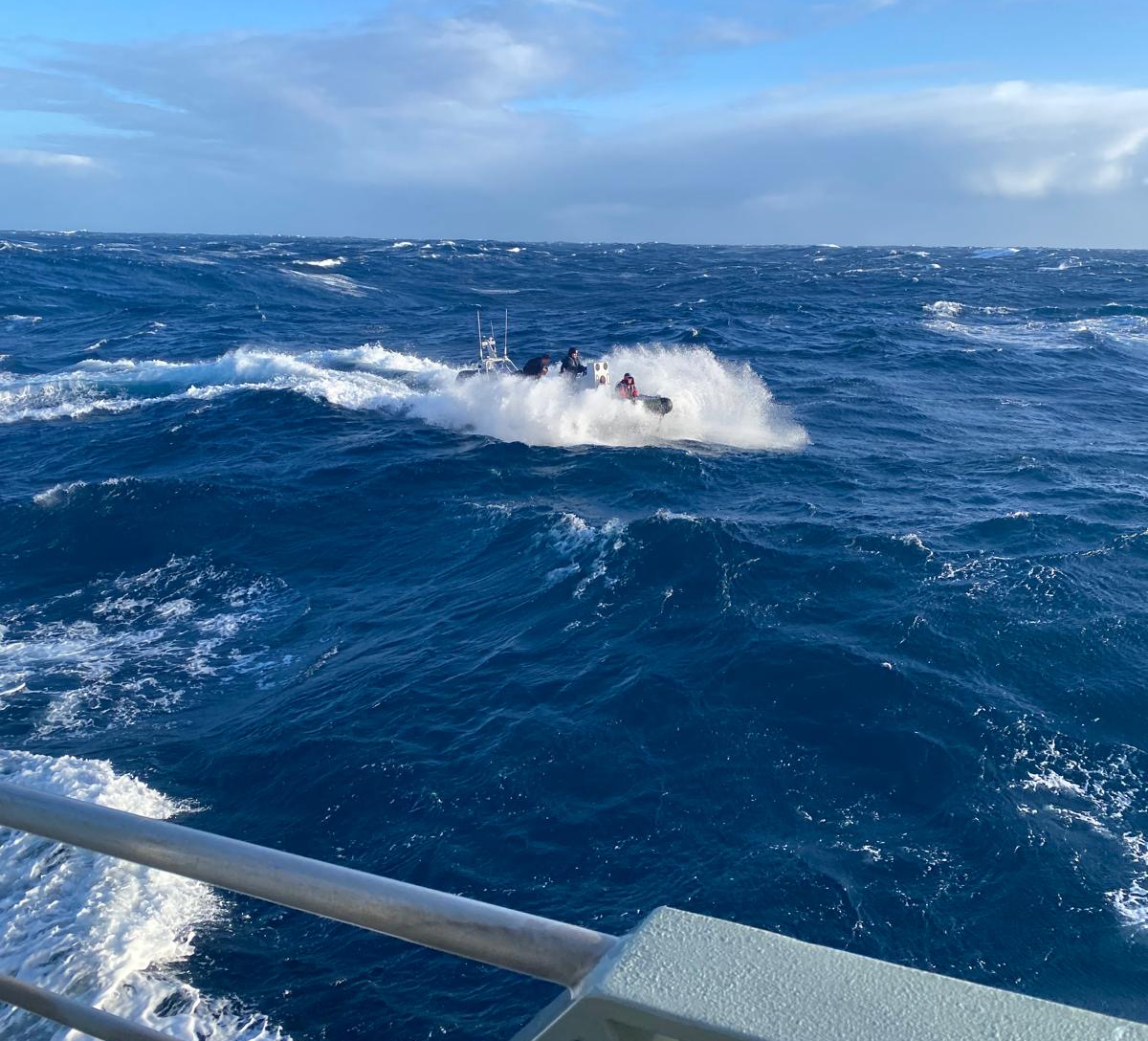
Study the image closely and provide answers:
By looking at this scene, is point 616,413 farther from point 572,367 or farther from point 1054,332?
point 1054,332

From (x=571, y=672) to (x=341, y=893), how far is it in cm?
1643

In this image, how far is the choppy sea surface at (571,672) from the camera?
11.5m

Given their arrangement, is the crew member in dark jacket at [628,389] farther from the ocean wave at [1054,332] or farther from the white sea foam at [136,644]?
the ocean wave at [1054,332]

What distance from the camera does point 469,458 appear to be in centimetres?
3497

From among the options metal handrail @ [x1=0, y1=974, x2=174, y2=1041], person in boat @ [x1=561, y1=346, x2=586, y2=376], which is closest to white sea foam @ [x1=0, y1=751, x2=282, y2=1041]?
metal handrail @ [x1=0, y1=974, x2=174, y2=1041]

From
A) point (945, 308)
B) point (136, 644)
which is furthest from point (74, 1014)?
point (945, 308)

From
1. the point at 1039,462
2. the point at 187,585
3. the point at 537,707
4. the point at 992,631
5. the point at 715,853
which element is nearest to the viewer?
the point at 715,853

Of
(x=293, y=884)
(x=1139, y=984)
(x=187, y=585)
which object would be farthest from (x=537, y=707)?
(x=293, y=884)

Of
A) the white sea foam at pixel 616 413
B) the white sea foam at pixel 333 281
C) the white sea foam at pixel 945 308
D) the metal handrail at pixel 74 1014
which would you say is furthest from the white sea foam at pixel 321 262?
the metal handrail at pixel 74 1014

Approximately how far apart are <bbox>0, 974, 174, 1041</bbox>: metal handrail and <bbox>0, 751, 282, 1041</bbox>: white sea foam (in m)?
7.99

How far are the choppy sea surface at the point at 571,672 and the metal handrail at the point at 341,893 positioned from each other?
8988mm

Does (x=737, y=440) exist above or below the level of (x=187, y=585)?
above

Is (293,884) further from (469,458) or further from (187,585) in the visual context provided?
(469,458)

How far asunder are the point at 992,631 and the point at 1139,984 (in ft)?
31.0
